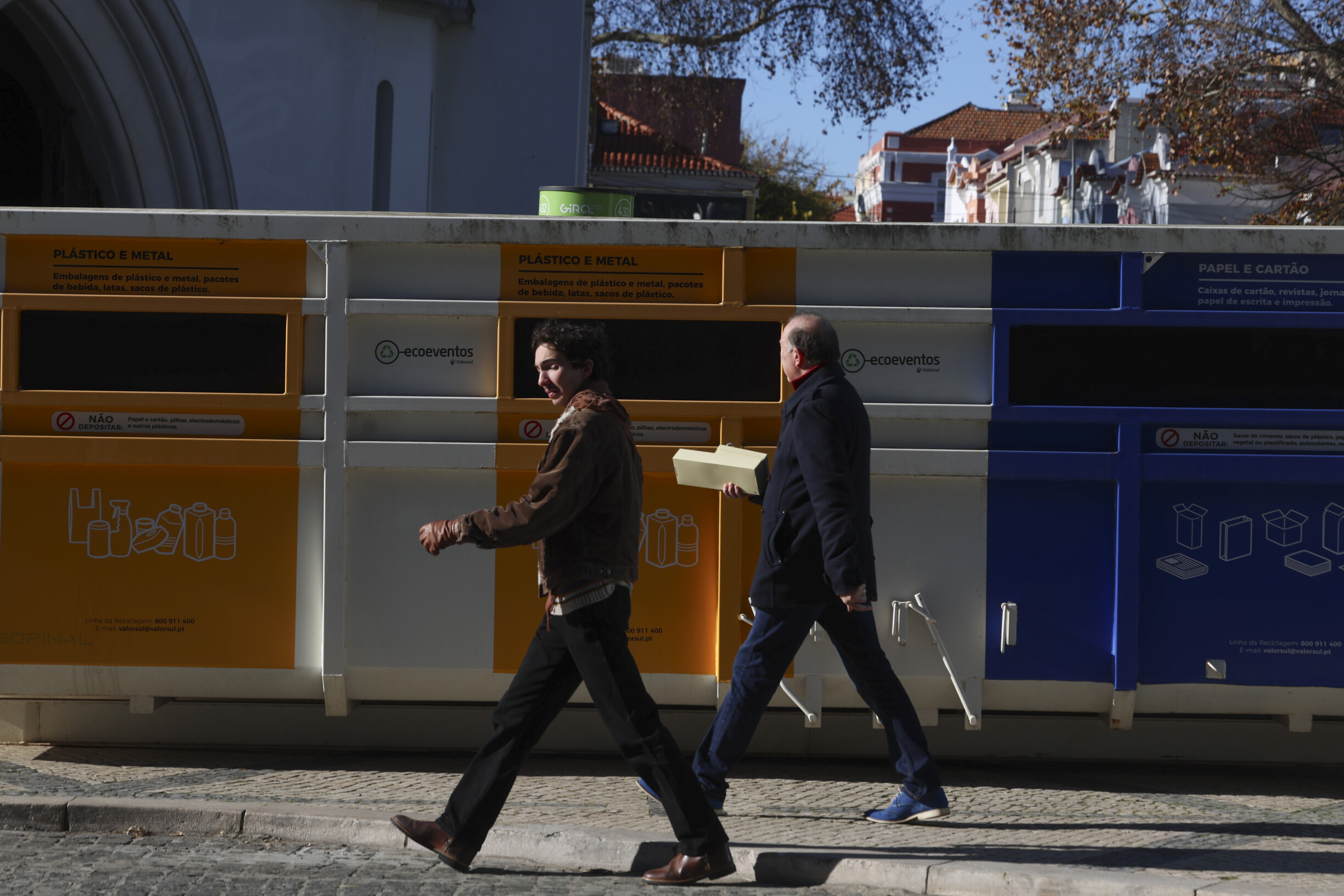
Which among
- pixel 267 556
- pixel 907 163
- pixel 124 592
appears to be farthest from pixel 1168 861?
pixel 907 163

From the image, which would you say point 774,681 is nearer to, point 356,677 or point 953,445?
point 953,445

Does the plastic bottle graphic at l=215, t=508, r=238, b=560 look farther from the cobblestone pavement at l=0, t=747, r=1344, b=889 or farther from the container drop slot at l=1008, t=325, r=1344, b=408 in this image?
the container drop slot at l=1008, t=325, r=1344, b=408

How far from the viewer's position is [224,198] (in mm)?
12219

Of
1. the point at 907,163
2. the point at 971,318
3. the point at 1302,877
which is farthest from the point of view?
the point at 907,163

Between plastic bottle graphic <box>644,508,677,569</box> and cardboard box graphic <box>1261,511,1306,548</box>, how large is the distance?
7.41 ft

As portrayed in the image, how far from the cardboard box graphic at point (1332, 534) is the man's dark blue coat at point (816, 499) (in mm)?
1988

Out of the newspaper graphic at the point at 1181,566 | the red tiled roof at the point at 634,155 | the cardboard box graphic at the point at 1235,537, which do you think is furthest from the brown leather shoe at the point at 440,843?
the red tiled roof at the point at 634,155

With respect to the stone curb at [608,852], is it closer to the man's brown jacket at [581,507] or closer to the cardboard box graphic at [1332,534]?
the man's brown jacket at [581,507]

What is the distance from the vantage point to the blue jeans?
4219 mm

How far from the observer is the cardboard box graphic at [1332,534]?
16.2 feet

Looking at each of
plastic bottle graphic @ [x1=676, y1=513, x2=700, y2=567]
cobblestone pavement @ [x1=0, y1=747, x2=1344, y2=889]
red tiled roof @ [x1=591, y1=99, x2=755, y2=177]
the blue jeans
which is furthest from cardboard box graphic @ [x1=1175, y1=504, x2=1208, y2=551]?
red tiled roof @ [x1=591, y1=99, x2=755, y2=177]

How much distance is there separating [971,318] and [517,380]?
68.9 inches

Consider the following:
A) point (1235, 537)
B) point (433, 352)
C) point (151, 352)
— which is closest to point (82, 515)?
point (151, 352)

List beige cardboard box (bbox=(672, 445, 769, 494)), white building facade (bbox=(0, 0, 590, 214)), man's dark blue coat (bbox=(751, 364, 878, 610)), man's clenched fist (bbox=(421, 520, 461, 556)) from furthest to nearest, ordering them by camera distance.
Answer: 1. white building facade (bbox=(0, 0, 590, 214))
2. beige cardboard box (bbox=(672, 445, 769, 494))
3. man's dark blue coat (bbox=(751, 364, 878, 610))
4. man's clenched fist (bbox=(421, 520, 461, 556))
